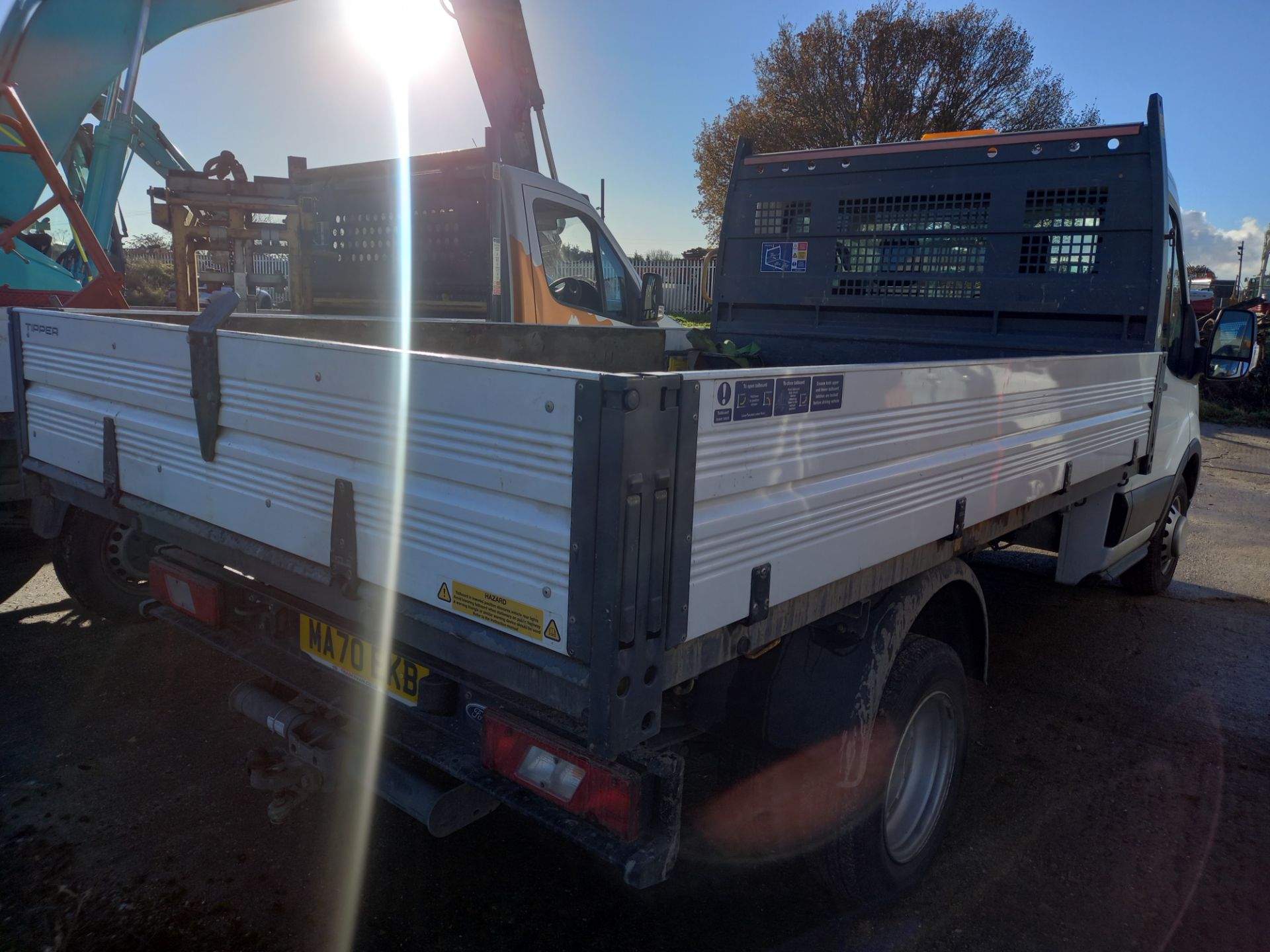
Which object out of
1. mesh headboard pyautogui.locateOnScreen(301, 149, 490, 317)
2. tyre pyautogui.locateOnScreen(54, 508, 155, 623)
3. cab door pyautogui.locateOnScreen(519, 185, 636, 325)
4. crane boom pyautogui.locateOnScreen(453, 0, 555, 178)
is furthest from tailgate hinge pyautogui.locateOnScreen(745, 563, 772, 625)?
crane boom pyautogui.locateOnScreen(453, 0, 555, 178)

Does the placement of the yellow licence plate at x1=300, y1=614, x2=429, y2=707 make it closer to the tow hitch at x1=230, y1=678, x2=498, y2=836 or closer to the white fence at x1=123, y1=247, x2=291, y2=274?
the tow hitch at x1=230, y1=678, x2=498, y2=836

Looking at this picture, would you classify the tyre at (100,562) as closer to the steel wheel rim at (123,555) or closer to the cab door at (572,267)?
the steel wheel rim at (123,555)

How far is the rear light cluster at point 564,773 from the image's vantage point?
194 cm

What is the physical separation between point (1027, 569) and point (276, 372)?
19.0 feet

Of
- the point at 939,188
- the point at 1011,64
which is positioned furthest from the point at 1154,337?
the point at 1011,64

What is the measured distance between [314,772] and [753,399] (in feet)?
6.01

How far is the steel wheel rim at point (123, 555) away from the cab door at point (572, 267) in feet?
8.86

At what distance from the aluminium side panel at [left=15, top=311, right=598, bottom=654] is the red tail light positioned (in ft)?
0.89

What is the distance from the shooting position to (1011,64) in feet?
72.8

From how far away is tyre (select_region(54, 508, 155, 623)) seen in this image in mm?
4137

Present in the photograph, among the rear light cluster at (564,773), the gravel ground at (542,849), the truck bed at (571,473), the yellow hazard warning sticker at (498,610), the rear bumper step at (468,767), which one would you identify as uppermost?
the truck bed at (571,473)

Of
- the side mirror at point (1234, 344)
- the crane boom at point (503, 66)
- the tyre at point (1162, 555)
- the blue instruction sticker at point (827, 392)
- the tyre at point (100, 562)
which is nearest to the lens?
the blue instruction sticker at point (827, 392)

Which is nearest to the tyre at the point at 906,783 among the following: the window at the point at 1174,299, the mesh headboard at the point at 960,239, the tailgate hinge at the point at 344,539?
the tailgate hinge at the point at 344,539

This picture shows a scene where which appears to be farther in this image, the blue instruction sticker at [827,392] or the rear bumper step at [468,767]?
the blue instruction sticker at [827,392]
